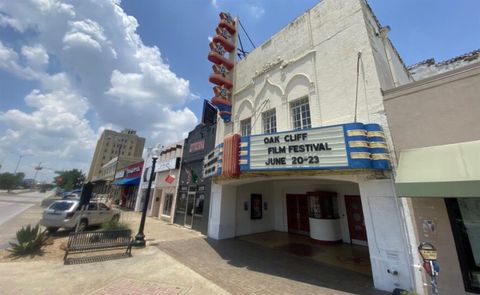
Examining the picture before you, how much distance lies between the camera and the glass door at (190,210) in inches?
572

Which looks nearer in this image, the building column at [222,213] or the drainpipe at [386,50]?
the drainpipe at [386,50]

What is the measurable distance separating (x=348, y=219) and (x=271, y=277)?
698 cm

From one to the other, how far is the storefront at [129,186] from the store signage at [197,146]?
13.4 metres

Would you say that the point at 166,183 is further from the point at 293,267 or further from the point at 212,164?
the point at 293,267

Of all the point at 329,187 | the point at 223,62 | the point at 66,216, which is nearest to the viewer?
the point at 66,216

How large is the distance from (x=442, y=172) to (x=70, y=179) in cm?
9688

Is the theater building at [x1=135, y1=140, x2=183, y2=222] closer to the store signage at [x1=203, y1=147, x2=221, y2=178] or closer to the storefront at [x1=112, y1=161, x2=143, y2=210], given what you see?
the store signage at [x1=203, y1=147, x2=221, y2=178]

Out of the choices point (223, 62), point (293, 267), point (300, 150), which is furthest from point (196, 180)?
point (300, 150)

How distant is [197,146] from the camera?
15.7 meters

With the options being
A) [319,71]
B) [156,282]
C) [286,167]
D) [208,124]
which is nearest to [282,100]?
[319,71]

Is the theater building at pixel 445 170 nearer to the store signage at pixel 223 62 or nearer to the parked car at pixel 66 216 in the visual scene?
the store signage at pixel 223 62

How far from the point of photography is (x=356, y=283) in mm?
6156

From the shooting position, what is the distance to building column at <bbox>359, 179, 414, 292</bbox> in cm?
556

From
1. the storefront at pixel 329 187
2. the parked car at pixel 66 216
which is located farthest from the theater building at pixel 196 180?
the parked car at pixel 66 216
